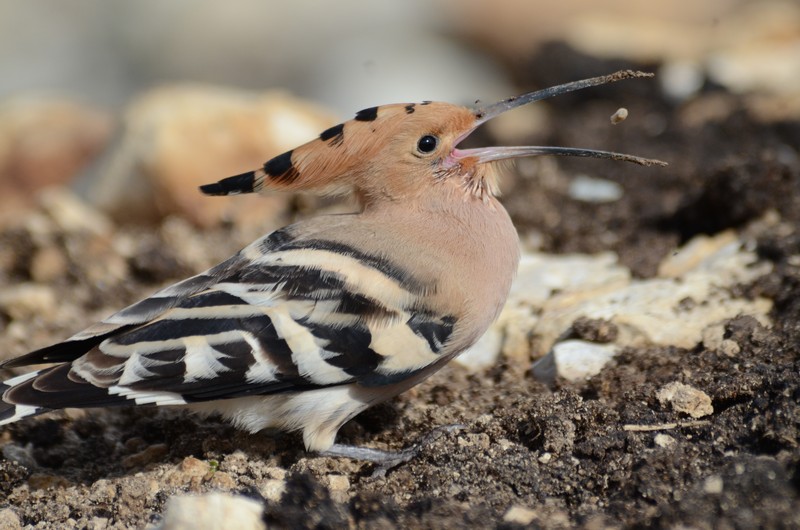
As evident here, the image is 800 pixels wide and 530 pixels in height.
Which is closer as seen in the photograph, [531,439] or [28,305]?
[531,439]

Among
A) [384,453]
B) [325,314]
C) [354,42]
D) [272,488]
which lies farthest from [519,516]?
[354,42]

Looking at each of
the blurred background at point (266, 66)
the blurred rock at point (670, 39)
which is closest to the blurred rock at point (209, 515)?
the blurred background at point (266, 66)

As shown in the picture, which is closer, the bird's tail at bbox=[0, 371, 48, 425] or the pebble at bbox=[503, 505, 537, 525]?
the pebble at bbox=[503, 505, 537, 525]

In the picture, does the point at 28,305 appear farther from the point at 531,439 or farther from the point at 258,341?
the point at 531,439

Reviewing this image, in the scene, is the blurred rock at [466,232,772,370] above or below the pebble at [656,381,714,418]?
above

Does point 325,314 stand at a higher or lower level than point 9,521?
higher

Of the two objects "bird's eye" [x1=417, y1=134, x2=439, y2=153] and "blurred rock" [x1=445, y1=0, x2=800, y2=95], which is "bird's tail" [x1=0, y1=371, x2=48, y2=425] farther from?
"blurred rock" [x1=445, y1=0, x2=800, y2=95]

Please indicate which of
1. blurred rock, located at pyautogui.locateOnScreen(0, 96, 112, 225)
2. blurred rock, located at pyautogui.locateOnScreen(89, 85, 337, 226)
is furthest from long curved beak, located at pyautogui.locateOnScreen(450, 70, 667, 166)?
blurred rock, located at pyautogui.locateOnScreen(0, 96, 112, 225)

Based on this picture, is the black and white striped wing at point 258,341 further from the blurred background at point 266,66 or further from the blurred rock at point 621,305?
the blurred background at point 266,66
